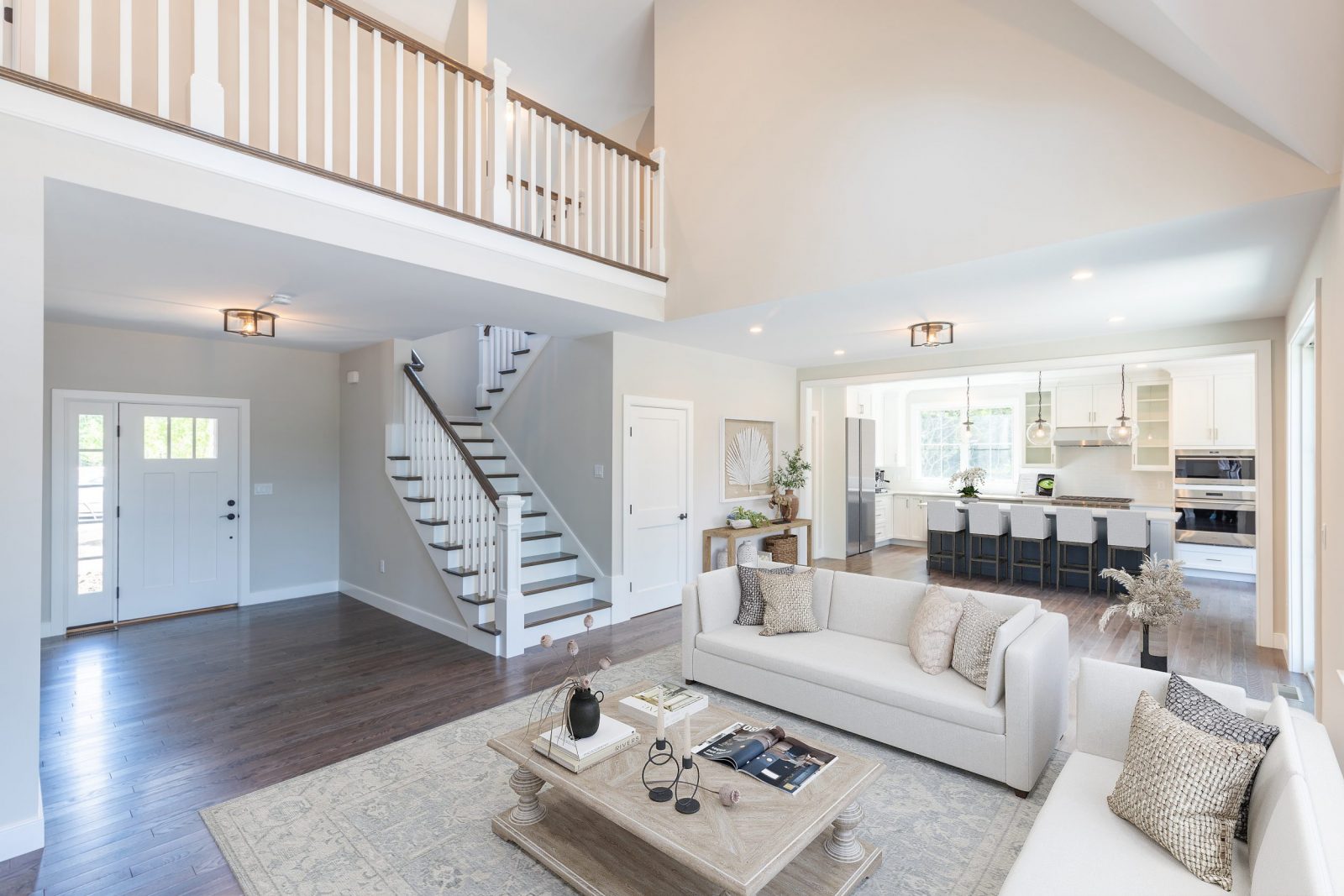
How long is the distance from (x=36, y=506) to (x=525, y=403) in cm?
428

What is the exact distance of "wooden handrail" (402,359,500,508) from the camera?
4.89 meters

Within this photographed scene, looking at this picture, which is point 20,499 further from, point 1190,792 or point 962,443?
point 962,443

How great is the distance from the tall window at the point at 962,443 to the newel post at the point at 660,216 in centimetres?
661

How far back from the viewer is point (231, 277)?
3.79m

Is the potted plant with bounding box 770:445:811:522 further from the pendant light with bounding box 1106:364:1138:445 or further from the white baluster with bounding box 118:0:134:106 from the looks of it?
the white baluster with bounding box 118:0:134:106

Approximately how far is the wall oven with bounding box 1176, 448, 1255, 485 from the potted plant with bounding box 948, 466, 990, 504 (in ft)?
7.04

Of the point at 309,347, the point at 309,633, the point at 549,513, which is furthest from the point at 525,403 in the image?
the point at 309,633

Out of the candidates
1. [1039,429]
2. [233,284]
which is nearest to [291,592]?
[233,284]

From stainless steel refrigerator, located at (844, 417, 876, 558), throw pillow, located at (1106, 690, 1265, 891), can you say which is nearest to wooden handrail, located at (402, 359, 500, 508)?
throw pillow, located at (1106, 690, 1265, 891)

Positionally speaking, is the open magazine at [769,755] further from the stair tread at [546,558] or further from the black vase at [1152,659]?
the stair tread at [546,558]

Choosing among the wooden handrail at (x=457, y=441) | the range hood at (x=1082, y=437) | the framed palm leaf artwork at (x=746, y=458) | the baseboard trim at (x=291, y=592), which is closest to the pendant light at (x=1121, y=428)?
the range hood at (x=1082, y=437)

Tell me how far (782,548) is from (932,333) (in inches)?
108

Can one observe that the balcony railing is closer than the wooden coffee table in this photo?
No

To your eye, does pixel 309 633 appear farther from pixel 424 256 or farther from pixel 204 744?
pixel 424 256
